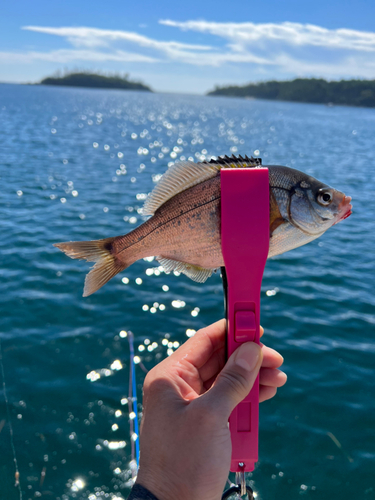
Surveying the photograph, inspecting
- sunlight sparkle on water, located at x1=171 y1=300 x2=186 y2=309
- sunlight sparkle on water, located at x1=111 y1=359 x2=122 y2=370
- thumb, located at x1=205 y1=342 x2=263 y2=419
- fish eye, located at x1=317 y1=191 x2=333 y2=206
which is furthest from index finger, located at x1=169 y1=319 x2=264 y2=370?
sunlight sparkle on water, located at x1=171 y1=300 x2=186 y2=309

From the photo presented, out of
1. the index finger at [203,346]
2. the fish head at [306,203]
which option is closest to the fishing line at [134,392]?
the index finger at [203,346]

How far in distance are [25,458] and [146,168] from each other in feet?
89.5

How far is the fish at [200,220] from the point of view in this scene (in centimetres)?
241

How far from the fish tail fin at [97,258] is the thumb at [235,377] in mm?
976

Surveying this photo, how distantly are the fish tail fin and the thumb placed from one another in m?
0.98

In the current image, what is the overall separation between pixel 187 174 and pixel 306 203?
0.80 metres

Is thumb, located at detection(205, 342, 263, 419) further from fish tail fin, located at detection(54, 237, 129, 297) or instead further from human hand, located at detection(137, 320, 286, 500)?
fish tail fin, located at detection(54, 237, 129, 297)

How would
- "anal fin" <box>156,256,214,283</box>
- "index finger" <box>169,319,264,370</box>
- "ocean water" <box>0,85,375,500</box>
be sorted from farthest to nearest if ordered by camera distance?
1. "ocean water" <box>0,85,375,500</box>
2. "index finger" <box>169,319,264,370</box>
3. "anal fin" <box>156,256,214,283</box>

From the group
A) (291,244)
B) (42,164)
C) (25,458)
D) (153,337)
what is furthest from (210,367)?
(42,164)

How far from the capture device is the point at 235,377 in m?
2.57

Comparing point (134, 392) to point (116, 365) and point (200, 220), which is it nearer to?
point (116, 365)

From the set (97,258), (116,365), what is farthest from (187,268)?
(116,365)

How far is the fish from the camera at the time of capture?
2414 mm

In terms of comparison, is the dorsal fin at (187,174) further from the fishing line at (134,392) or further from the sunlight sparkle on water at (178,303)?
the sunlight sparkle on water at (178,303)
